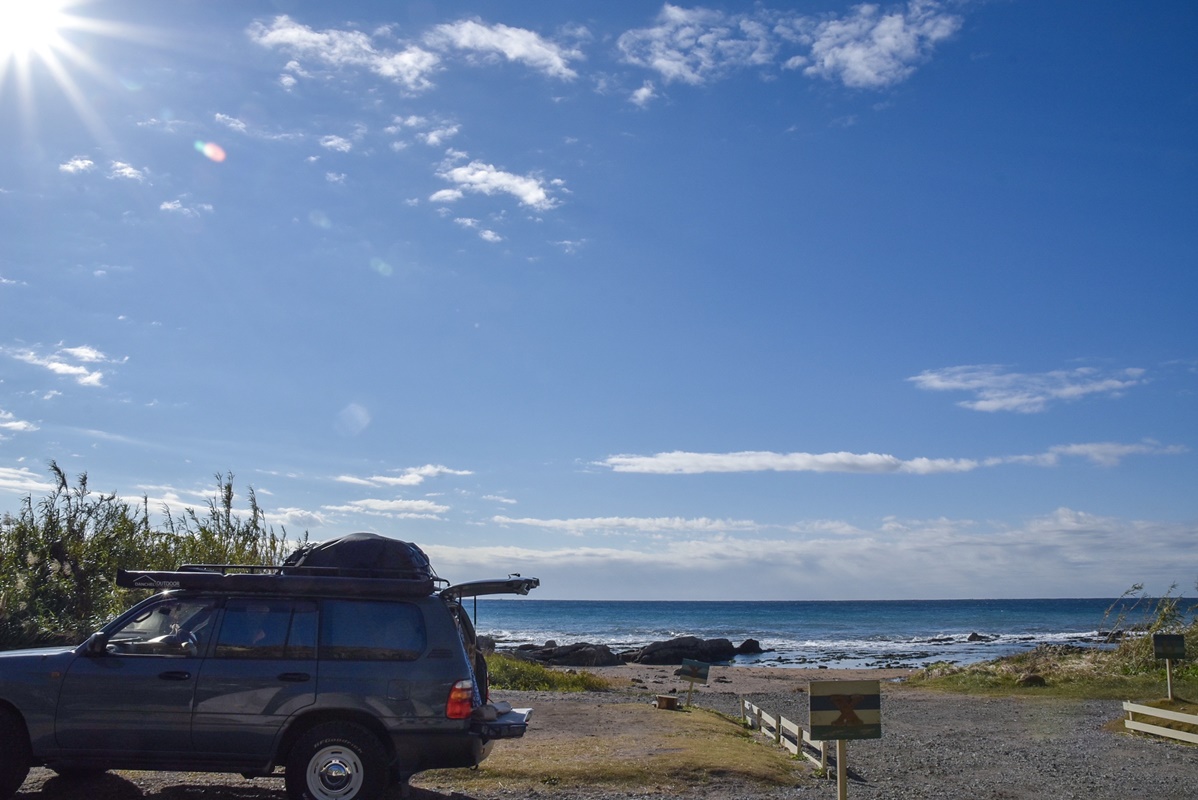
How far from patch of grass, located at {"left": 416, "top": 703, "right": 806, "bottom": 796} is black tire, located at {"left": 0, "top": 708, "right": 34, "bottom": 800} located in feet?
12.9

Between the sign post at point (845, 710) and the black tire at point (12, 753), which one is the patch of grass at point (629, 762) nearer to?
the sign post at point (845, 710)

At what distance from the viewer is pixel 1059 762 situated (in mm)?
14359

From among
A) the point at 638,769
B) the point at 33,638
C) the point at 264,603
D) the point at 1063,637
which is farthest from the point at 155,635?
the point at 1063,637

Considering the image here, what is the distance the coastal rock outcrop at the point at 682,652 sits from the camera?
51656 mm

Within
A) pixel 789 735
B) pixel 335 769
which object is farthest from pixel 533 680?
pixel 335 769

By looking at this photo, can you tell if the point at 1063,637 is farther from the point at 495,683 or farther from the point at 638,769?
the point at 638,769

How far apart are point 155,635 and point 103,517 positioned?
1367 centimetres

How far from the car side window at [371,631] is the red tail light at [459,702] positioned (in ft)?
1.50

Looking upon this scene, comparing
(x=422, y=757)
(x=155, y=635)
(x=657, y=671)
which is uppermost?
(x=155, y=635)

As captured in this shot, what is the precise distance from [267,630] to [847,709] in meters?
5.25

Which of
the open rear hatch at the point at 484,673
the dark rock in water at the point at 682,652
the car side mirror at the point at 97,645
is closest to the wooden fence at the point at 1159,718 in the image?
the open rear hatch at the point at 484,673

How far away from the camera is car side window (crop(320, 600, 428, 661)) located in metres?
8.34

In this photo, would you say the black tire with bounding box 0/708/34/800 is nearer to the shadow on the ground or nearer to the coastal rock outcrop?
the shadow on the ground

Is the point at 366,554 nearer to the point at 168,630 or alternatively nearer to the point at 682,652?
the point at 168,630
